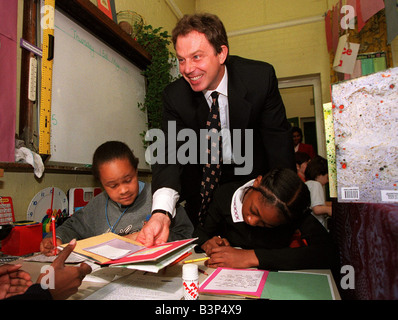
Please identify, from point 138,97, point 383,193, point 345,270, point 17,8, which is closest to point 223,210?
point 345,270

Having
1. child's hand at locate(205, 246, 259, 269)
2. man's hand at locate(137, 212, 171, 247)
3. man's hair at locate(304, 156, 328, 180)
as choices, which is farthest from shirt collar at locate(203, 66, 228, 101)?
man's hair at locate(304, 156, 328, 180)

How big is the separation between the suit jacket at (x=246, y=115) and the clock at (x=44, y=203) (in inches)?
25.1

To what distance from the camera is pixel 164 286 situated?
752mm

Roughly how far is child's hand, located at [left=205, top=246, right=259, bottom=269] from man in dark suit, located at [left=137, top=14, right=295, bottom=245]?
358 millimetres

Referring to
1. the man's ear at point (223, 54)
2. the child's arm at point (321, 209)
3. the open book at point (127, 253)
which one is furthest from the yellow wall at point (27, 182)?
the child's arm at point (321, 209)

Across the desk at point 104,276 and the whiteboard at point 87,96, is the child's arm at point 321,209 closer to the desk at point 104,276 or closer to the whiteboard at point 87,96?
the desk at point 104,276

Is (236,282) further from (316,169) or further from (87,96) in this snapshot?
(316,169)

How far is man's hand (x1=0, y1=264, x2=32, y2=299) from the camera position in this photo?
721 millimetres

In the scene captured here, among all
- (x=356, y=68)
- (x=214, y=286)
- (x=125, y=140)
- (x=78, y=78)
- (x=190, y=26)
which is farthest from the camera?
(x=356, y=68)

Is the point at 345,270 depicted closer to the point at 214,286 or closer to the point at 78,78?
the point at 214,286

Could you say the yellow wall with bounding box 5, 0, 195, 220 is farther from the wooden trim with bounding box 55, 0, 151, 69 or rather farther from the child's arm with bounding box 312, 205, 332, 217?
the child's arm with bounding box 312, 205, 332, 217

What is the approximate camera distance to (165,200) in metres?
1.16

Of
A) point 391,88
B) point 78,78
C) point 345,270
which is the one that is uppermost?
point 78,78

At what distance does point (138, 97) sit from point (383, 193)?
217cm
